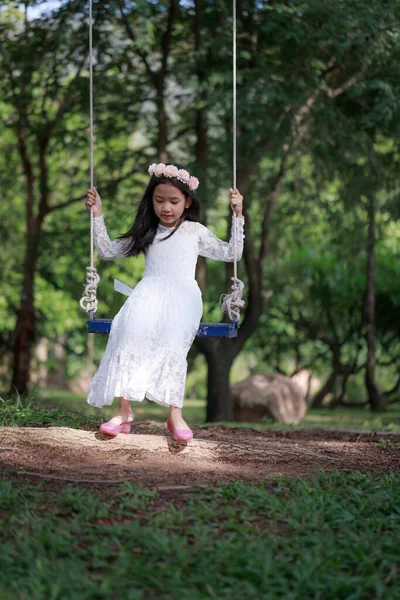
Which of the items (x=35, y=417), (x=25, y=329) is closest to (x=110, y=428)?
(x=35, y=417)


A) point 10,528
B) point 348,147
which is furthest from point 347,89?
point 10,528

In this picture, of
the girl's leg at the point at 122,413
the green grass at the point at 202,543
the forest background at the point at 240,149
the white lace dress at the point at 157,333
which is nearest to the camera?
the green grass at the point at 202,543

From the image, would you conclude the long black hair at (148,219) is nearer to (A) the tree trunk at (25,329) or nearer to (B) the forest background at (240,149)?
(B) the forest background at (240,149)

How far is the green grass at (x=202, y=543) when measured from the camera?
287 centimetres

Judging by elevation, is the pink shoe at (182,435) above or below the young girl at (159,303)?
below

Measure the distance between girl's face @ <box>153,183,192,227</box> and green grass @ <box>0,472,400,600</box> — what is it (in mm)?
1640

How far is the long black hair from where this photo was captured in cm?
484

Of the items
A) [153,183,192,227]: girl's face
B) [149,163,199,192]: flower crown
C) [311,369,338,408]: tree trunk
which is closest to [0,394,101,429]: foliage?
[153,183,192,227]: girl's face

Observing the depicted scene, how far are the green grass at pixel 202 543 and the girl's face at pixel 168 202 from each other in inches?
64.6

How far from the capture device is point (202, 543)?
317 centimetres

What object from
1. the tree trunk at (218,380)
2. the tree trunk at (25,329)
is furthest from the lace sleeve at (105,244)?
A: the tree trunk at (25,329)

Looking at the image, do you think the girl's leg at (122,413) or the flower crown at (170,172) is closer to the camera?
the girl's leg at (122,413)

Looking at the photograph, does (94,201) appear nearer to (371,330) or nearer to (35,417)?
(35,417)

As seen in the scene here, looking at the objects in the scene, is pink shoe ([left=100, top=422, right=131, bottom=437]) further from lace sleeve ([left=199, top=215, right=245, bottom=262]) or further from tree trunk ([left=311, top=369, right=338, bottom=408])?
tree trunk ([left=311, top=369, right=338, bottom=408])
